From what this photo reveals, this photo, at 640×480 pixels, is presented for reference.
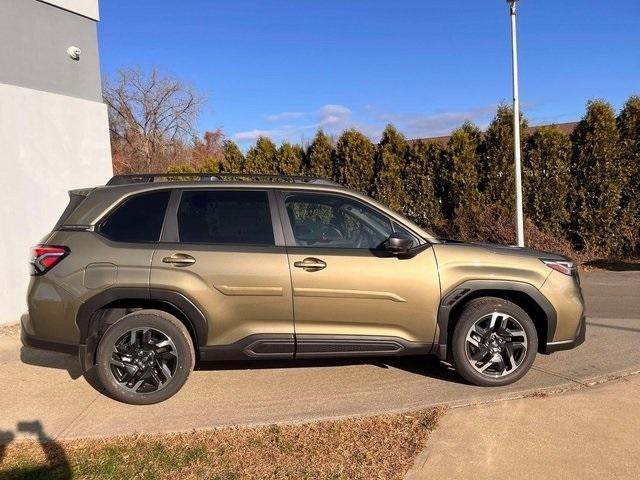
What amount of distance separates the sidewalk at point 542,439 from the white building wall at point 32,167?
18.7 ft

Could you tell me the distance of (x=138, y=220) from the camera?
14.3 feet

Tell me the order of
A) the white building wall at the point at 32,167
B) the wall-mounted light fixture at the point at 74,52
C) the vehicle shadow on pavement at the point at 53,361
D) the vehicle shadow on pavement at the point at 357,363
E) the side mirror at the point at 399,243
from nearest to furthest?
the side mirror at the point at 399,243, the vehicle shadow on pavement at the point at 357,363, the vehicle shadow on pavement at the point at 53,361, the white building wall at the point at 32,167, the wall-mounted light fixture at the point at 74,52

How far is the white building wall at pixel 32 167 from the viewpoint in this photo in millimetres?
6746

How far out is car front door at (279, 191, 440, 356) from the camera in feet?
13.9

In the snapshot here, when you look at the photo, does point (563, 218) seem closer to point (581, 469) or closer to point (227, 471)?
point (581, 469)

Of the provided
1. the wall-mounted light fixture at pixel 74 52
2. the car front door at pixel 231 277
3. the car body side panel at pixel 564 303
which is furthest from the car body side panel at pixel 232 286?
the wall-mounted light fixture at pixel 74 52

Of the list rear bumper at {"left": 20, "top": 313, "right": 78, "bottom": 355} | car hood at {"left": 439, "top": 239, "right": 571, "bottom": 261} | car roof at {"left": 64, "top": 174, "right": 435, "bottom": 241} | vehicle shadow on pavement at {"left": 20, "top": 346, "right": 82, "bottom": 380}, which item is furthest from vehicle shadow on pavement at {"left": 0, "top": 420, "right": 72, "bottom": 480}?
car hood at {"left": 439, "top": 239, "right": 571, "bottom": 261}

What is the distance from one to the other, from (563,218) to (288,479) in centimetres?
870

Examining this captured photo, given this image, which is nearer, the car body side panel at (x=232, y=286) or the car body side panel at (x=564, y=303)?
the car body side panel at (x=232, y=286)

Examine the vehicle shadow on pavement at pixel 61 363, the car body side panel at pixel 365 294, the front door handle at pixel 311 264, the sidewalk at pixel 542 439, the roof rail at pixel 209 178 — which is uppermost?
the roof rail at pixel 209 178

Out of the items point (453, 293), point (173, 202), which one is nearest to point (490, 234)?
point (453, 293)

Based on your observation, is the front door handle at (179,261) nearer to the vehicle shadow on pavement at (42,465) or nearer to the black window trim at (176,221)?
the black window trim at (176,221)

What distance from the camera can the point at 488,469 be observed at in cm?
318

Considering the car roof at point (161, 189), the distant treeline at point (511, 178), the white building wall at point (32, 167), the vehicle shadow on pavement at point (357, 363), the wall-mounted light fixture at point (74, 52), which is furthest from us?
the distant treeline at point (511, 178)
